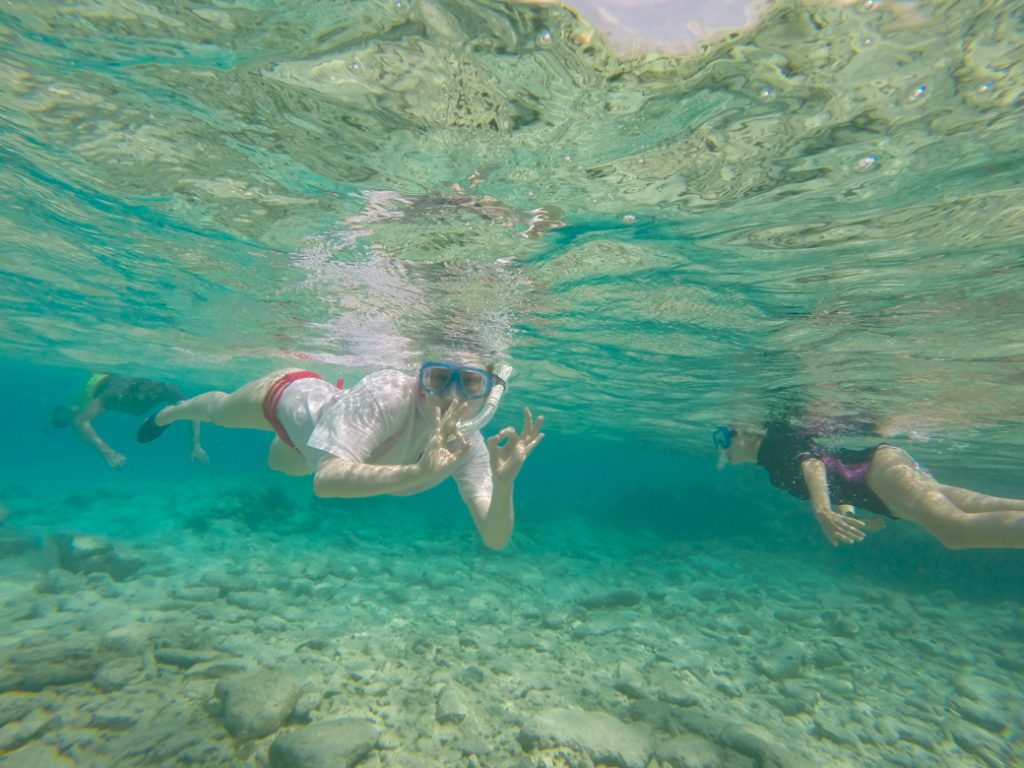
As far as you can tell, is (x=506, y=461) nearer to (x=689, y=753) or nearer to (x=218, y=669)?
(x=689, y=753)

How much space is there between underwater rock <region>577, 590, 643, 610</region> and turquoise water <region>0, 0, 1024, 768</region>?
0.16 metres

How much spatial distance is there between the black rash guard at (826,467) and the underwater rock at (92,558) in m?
14.2

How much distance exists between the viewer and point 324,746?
5.04 m

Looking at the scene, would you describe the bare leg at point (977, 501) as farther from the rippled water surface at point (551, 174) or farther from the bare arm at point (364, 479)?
the bare arm at point (364, 479)

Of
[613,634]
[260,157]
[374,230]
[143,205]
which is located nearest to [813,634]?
[613,634]

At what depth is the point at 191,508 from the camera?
63.2 feet

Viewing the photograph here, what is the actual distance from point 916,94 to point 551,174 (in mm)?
3695

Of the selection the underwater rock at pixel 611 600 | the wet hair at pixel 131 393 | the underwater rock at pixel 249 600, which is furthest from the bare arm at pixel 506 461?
the wet hair at pixel 131 393

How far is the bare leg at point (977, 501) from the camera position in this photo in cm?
457

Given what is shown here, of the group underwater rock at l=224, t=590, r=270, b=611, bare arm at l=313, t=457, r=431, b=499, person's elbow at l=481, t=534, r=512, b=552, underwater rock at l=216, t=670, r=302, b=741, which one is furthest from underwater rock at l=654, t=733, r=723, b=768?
underwater rock at l=224, t=590, r=270, b=611

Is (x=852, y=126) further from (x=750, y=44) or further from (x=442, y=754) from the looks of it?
(x=442, y=754)

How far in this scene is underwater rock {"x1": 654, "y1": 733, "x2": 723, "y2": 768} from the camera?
5.52m

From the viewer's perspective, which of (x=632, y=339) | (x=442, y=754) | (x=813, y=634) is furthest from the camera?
(x=632, y=339)

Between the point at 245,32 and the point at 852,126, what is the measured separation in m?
6.12
